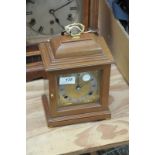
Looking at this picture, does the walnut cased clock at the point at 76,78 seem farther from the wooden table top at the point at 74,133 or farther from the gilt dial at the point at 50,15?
the gilt dial at the point at 50,15

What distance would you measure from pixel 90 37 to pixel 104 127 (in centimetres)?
26

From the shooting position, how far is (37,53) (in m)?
1.32

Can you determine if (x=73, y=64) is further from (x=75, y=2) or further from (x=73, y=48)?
(x=75, y=2)

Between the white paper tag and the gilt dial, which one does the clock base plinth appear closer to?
the white paper tag

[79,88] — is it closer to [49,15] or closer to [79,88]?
[79,88]

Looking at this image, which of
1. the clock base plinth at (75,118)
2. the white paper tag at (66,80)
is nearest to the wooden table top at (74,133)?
the clock base plinth at (75,118)

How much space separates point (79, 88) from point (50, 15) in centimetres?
28

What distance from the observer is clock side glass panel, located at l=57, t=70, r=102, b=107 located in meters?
1.14

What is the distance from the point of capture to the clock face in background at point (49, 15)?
1.29 metres

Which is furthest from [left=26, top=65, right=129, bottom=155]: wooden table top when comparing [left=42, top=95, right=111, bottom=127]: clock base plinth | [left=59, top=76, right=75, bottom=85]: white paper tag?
[left=59, top=76, right=75, bottom=85]: white paper tag

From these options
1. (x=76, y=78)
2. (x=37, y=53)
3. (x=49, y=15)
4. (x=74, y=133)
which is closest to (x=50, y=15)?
(x=49, y=15)

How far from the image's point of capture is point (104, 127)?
3.93ft
